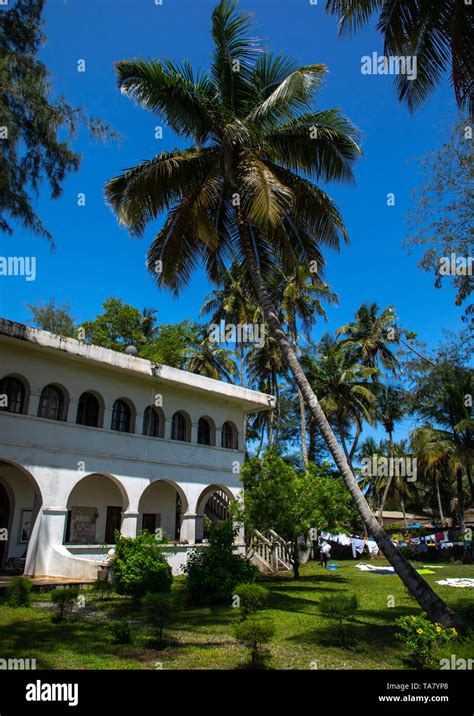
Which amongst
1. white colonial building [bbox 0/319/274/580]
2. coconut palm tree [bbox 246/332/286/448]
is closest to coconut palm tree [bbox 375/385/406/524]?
coconut palm tree [bbox 246/332/286/448]

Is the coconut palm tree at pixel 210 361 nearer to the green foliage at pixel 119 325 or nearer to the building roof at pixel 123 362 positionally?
the green foliage at pixel 119 325

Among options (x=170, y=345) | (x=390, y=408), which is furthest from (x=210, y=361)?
(x=390, y=408)

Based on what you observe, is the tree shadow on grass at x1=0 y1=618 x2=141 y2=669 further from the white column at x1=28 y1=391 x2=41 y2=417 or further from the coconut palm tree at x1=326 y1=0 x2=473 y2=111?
the coconut palm tree at x1=326 y1=0 x2=473 y2=111

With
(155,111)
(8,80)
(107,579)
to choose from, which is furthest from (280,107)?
(107,579)

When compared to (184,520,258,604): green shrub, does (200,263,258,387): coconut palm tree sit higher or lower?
higher

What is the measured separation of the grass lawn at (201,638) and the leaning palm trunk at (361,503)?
2.88 ft

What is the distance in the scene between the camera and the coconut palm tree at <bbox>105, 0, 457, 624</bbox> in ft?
36.2

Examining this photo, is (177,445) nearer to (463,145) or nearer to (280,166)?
(280,166)

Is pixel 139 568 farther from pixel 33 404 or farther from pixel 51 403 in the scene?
pixel 51 403

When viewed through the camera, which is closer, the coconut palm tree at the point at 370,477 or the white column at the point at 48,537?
the white column at the point at 48,537

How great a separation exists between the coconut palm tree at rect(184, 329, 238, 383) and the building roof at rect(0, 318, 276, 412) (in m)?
12.7

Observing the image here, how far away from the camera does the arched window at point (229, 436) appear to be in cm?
2138

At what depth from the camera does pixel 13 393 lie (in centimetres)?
1515

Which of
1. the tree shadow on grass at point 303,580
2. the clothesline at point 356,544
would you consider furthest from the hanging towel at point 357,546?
the tree shadow on grass at point 303,580
